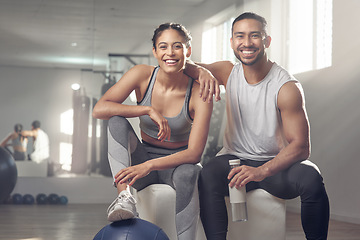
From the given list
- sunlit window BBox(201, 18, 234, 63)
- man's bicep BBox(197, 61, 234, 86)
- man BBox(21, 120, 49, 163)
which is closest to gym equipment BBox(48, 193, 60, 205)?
man BBox(21, 120, 49, 163)

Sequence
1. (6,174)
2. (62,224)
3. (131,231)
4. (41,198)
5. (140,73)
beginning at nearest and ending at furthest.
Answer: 1. (131,231)
2. (140,73)
3. (62,224)
4. (6,174)
5. (41,198)

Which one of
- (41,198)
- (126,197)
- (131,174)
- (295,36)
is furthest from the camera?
(41,198)

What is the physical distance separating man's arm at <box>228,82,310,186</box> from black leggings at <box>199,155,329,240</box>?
4 cm

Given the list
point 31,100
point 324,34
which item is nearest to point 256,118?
point 324,34

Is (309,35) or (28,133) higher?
(309,35)

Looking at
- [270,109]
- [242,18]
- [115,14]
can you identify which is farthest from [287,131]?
[115,14]

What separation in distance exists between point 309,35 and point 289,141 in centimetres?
266

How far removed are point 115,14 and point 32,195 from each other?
6.75ft

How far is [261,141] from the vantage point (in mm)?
1958

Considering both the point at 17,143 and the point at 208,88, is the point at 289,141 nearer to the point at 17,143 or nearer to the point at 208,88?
the point at 208,88

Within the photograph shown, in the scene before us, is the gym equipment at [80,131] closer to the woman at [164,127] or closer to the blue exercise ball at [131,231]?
the woman at [164,127]

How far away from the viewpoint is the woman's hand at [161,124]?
1.90 metres

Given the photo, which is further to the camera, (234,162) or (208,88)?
(208,88)

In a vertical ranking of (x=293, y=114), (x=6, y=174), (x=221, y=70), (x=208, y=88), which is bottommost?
(x=6, y=174)
